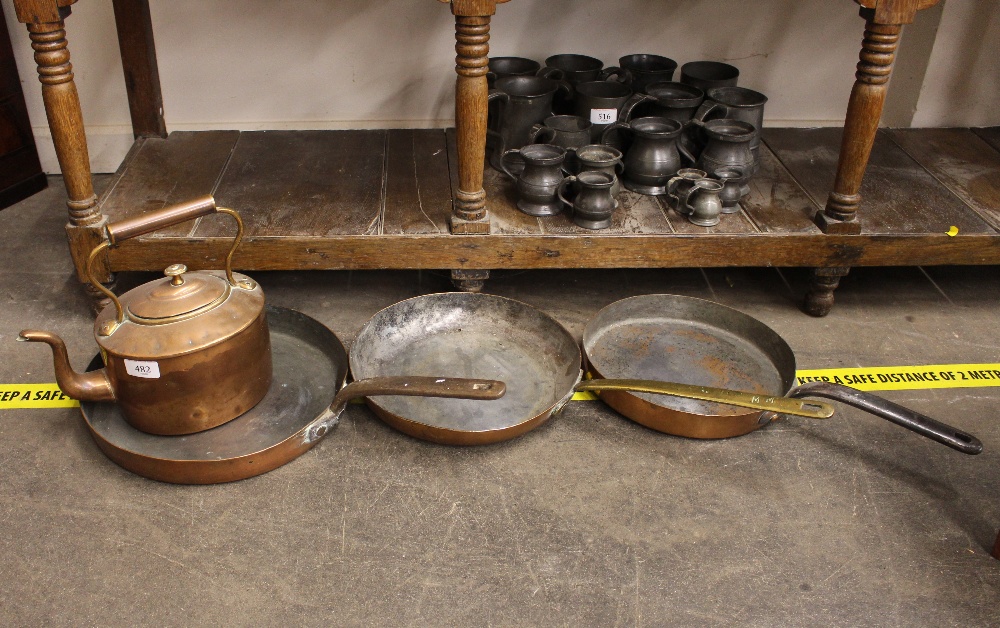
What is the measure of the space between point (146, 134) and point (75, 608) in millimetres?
1910

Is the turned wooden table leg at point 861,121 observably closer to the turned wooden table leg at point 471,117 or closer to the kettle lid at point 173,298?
the turned wooden table leg at point 471,117

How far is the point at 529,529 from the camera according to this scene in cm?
195

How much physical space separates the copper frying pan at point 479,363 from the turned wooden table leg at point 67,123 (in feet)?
2.66

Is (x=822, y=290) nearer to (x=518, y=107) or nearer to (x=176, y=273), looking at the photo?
(x=518, y=107)

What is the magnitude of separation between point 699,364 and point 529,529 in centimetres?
76

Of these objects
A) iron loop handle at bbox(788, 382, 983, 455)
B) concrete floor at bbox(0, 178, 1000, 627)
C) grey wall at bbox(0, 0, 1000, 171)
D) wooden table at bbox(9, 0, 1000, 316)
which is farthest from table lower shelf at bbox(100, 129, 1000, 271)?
iron loop handle at bbox(788, 382, 983, 455)

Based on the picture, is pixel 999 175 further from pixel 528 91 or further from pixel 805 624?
pixel 805 624

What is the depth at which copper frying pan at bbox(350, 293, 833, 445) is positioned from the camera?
2.09m

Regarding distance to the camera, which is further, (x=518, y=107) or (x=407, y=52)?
(x=407, y=52)

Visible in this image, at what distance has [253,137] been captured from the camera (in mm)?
3131

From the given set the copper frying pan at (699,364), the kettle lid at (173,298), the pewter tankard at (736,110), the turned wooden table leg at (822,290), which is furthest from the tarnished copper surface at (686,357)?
the kettle lid at (173,298)

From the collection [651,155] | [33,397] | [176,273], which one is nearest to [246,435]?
[176,273]

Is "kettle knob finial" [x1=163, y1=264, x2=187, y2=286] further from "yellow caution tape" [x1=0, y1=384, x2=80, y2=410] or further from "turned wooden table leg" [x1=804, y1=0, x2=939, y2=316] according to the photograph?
"turned wooden table leg" [x1=804, y1=0, x2=939, y2=316]

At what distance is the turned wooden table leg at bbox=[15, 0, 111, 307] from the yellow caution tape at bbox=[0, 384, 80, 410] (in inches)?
11.8
